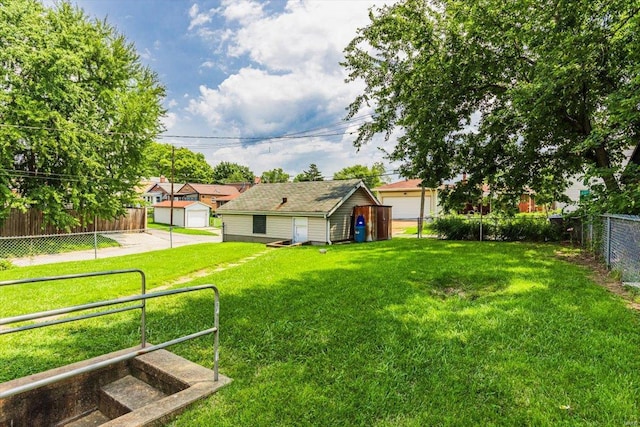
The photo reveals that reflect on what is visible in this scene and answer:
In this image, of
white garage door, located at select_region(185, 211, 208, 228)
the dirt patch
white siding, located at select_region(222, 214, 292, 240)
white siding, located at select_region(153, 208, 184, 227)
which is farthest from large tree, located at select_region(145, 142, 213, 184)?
the dirt patch

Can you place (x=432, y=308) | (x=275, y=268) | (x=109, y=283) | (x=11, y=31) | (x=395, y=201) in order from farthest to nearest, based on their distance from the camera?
(x=395, y=201) → (x=11, y=31) → (x=275, y=268) → (x=109, y=283) → (x=432, y=308)

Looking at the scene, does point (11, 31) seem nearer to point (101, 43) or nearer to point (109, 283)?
point (101, 43)

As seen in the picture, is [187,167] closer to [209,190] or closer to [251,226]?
[209,190]

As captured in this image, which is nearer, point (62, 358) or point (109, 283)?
point (62, 358)

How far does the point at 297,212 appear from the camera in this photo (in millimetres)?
17469

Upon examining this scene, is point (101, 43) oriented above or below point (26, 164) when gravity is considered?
above

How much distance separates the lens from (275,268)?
28.8ft

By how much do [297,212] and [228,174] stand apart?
64.7 m

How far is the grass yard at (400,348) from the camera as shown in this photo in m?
2.52

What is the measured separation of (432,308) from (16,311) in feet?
21.3

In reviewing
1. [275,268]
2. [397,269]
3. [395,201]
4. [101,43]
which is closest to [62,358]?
[275,268]

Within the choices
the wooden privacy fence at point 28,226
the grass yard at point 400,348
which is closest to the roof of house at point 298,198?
the wooden privacy fence at point 28,226

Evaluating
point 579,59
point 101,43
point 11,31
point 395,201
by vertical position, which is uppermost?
point 101,43

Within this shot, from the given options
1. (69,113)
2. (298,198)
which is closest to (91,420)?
(298,198)
